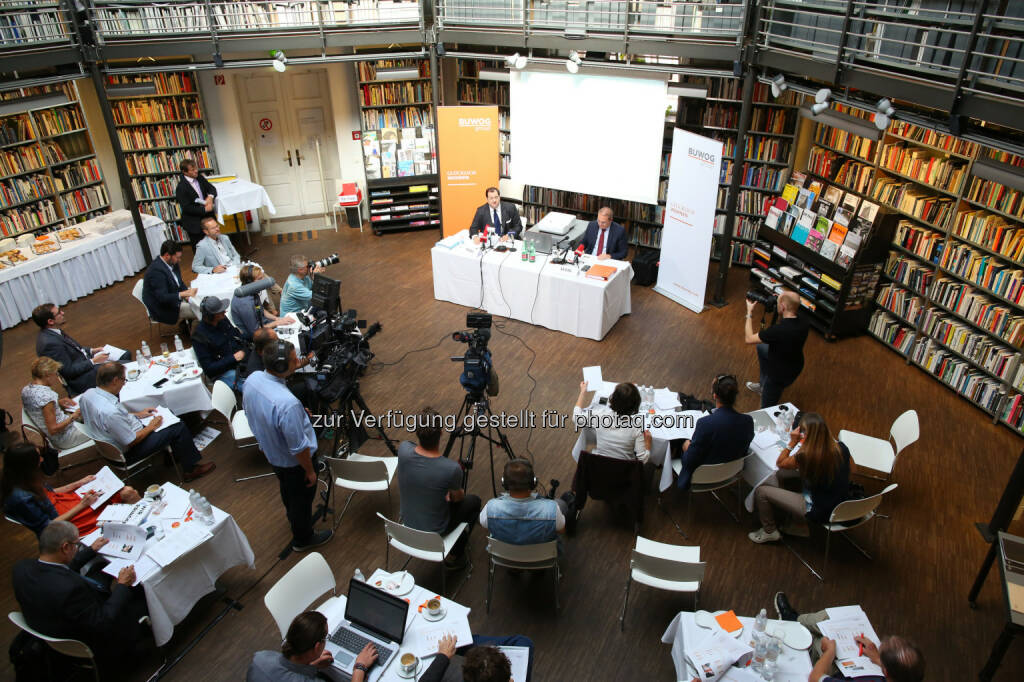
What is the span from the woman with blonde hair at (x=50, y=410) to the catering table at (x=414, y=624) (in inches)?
128

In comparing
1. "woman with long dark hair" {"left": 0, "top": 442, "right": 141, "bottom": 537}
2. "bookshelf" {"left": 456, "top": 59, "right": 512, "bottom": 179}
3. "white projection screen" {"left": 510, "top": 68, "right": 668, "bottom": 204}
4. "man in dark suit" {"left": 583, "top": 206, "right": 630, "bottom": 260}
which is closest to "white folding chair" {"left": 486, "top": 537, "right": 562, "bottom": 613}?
"woman with long dark hair" {"left": 0, "top": 442, "right": 141, "bottom": 537}

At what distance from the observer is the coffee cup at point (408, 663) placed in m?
3.37

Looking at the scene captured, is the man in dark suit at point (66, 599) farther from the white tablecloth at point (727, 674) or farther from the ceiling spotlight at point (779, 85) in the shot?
the ceiling spotlight at point (779, 85)

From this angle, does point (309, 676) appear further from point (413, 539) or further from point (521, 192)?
point (521, 192)

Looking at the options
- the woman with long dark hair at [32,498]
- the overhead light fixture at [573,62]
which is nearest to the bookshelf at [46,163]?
the woman with long dark hair at [32,498]

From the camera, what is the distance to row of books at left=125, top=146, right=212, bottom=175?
32.6ft

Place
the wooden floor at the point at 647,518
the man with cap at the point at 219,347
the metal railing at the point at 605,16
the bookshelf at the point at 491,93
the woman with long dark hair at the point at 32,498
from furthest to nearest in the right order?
1. the bookshelf at the point at 491,93
2. the metal railing at the point at 605,16
3. the man with cap at the point at 219,347
4. the wooden floor at the point at 647,518
5. the woman with long dark hair at the point at 32,498

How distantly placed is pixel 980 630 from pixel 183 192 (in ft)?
32.0

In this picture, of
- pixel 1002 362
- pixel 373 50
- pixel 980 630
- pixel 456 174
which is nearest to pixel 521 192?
pixel 456 174

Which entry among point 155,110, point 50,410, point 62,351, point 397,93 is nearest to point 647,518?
point 50,410

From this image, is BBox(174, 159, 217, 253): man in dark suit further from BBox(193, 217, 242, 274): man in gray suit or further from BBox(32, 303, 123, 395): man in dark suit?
BBox(32, 303, 123, 395): man in dark suit

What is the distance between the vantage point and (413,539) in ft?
14.1

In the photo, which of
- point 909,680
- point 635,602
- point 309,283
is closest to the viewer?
point 909,680

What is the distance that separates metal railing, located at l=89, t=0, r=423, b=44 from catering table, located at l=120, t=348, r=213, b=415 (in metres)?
4.83
